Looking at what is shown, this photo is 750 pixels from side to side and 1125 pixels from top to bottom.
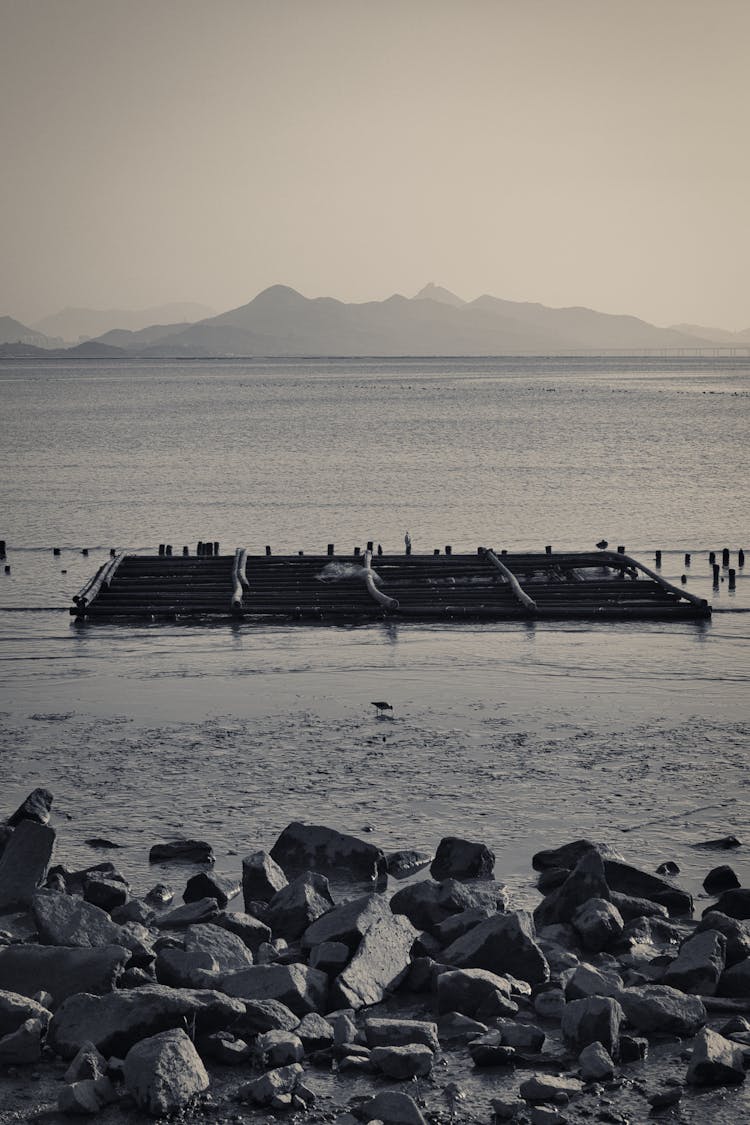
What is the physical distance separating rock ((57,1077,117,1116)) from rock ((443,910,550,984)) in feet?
10.7

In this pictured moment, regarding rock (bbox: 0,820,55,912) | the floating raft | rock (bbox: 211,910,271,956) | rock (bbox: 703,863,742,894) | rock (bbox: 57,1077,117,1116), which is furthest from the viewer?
the floating raft

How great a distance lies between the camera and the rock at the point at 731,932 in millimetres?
11367

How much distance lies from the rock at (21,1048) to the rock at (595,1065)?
13.4 feet

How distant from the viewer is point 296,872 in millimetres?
13812

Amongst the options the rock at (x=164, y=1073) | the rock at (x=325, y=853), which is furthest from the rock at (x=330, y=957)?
the rock at (x=325, y=853)

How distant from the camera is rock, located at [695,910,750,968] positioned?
37.3 ft

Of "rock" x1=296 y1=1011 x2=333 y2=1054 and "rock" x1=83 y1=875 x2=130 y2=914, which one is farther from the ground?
"rock" x1=83 y1=875 x2=130 y2=914

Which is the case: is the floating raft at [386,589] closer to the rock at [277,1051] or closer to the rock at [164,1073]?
the rock at [277,1051]

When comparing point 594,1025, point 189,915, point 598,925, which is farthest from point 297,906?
point 594,1025

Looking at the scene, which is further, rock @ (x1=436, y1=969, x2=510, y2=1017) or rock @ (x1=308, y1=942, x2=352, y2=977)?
rock @ (x1=308, y1=942, x2=352, y2=977)

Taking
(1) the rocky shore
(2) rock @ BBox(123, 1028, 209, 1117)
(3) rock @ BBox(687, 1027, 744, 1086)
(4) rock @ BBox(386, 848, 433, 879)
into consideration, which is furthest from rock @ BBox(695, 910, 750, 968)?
(2) rock @ BBox(123, 1028, 209, 1117)

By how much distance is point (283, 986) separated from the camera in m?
10.4

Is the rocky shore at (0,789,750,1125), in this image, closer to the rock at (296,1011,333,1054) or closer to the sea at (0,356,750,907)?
the rock at (296,1011,333,1054)

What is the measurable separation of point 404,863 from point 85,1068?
5.24 meters
